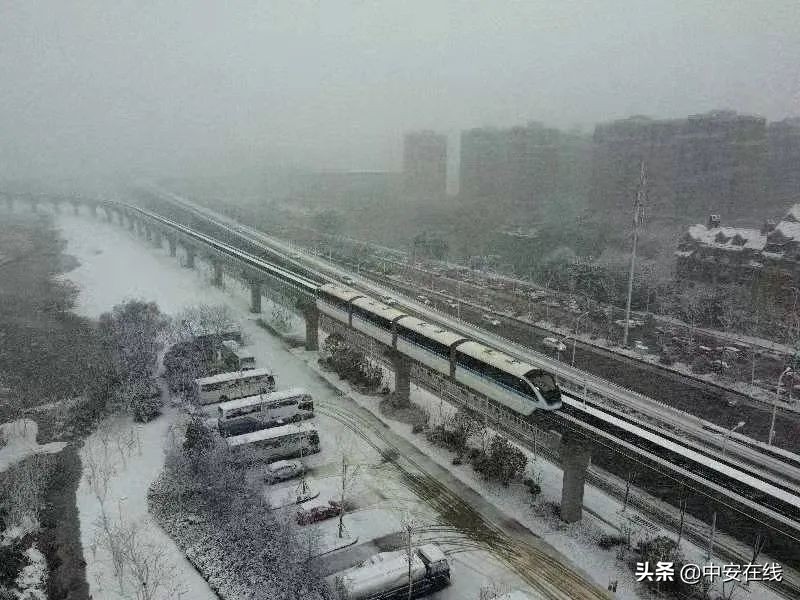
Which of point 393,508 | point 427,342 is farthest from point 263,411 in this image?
point 393,508

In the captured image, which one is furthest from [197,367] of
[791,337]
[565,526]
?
[791,337]

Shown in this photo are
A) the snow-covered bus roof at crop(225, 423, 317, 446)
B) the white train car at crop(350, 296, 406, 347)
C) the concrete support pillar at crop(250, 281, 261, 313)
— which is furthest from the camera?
the concrete support pillar at crop(250, 281, 261, 313)

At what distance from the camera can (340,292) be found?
29.8 metres

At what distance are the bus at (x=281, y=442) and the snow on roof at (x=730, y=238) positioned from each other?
33917mm

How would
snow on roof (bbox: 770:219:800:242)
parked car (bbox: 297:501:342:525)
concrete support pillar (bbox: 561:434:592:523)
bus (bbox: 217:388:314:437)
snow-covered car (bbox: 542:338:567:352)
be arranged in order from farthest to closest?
1. snow on roof (bbox: 770:219:800:242)
2. snow-covered car (bbox: 542:338:567:352)
3. bus (bbox: 217:388:314:437)
4. parked car (bbox: 297:501:342:525)
5. concrete support pillar (bbox: 561:434:592:523)

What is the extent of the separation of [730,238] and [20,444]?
4380 cm

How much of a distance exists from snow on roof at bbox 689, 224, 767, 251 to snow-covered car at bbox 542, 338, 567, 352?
1735 cm

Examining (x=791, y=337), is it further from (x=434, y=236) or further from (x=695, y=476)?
(x=434, y=236)

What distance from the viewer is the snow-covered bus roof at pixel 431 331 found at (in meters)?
22.6

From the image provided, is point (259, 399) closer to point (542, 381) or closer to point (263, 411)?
point (263, 411)

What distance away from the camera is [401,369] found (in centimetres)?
2536

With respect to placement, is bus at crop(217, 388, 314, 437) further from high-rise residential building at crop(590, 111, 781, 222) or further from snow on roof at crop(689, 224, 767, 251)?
high-rise residential building at crop(590, 111, 781, 222)

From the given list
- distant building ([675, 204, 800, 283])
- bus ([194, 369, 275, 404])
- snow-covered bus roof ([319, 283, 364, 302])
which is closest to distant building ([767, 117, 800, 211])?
distant building ([675, 204, 800, 283])

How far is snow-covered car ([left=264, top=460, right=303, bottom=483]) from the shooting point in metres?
19.4
